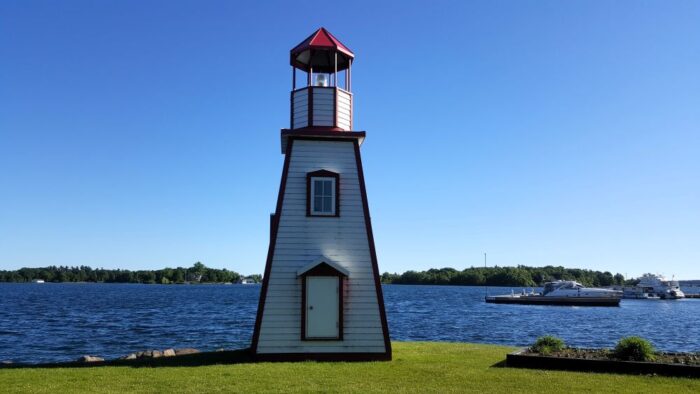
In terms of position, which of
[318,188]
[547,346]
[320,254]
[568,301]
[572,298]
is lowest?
[568,301]

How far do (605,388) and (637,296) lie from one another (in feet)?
411

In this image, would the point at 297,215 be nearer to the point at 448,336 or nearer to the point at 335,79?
the point at 335,79

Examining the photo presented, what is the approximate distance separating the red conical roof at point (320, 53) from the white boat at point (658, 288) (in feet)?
408

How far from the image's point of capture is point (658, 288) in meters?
128

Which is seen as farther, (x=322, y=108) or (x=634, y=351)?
(x=322, y=108)

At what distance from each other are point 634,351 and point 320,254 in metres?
9.16

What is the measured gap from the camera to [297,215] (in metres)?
18.1

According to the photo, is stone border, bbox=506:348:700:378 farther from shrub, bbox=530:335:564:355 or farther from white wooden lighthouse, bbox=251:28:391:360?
white wooden lighthouse, bbox=251:28:391:360

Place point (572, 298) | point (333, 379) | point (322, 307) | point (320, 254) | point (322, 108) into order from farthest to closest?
point (572, 298) < point (322, 108) < point (320, 254) < point (322, 307) < point (333, 379)

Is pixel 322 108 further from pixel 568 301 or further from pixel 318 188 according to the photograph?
pixel 568 301

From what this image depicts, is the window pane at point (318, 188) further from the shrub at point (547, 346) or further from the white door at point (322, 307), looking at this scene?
the shrub at point (547, 346)

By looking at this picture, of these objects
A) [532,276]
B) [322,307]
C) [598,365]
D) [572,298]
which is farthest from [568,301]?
[532,276]

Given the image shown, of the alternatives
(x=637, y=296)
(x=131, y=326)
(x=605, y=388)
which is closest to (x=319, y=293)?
(x=605, y=388)

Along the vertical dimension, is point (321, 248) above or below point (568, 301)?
above
